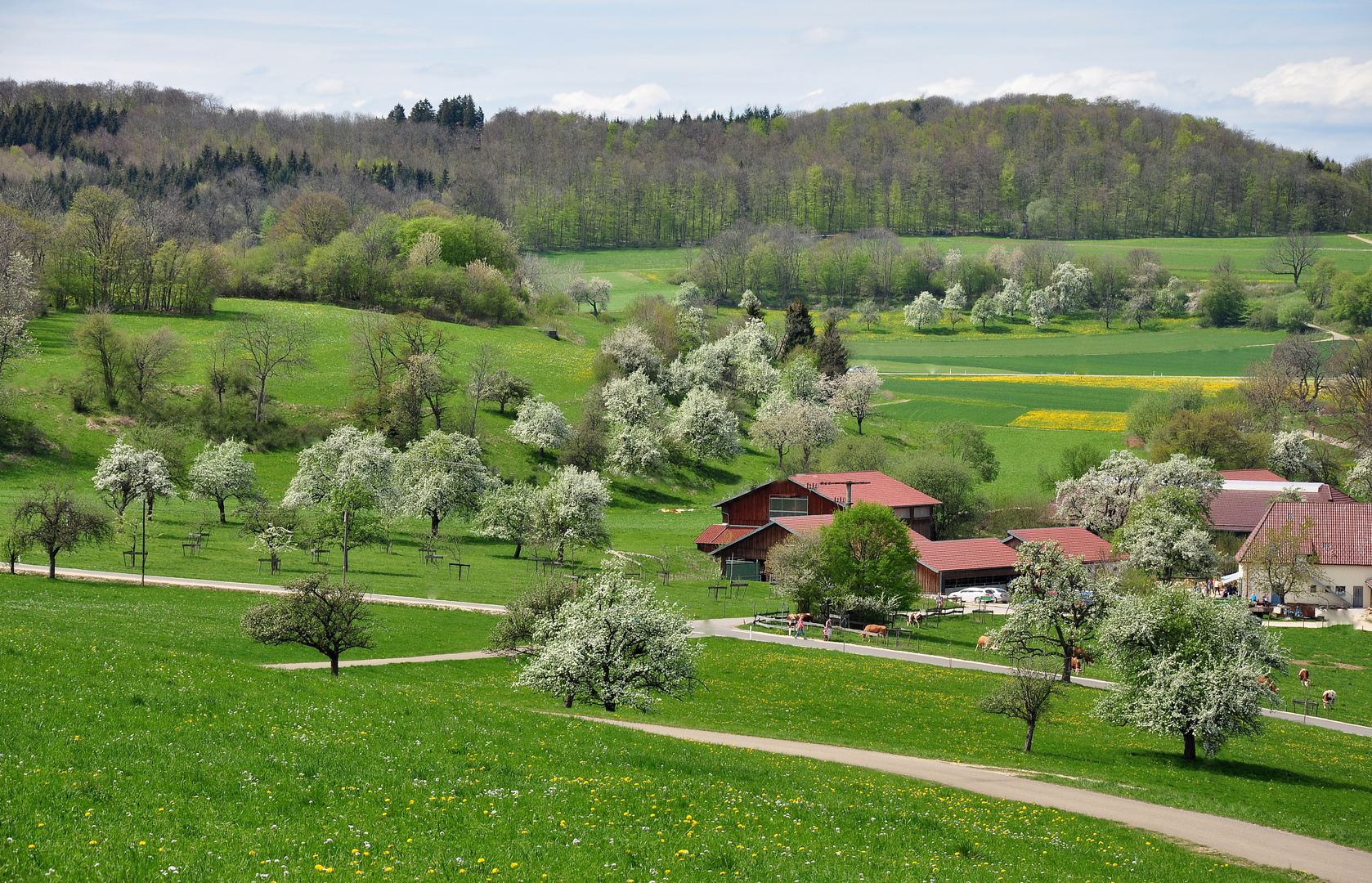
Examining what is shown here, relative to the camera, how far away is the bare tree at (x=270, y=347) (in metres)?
95.9

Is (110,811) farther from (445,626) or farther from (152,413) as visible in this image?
(152,413)

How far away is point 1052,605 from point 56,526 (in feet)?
157

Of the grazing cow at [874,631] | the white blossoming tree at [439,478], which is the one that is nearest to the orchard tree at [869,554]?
the grazing cow at [874,631]

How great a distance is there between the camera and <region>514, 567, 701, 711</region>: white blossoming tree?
97.1ft

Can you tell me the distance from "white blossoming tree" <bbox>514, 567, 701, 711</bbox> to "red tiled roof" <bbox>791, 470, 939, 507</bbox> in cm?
5955

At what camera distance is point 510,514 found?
248 ft

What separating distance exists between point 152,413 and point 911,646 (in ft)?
218

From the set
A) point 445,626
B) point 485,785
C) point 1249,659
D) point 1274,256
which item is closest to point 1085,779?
point 1249,659

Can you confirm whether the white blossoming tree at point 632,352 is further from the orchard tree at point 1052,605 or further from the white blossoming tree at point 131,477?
the orchard tree at point 1052,605

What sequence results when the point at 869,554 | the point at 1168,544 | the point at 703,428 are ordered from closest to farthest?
1. the point at 869,554
2. the point at 1168,544
3. the point at 703,428

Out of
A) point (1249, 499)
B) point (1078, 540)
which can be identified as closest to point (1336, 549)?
point (1078, 540)

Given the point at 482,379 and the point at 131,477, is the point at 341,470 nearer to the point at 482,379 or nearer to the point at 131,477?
the point at 131,477

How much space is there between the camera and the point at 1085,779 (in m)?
28.5

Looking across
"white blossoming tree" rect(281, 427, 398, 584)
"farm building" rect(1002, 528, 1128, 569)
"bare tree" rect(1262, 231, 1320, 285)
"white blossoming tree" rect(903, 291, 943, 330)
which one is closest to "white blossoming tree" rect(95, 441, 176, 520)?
"white blossoming tree" rect(281, 427, 398, 584)
